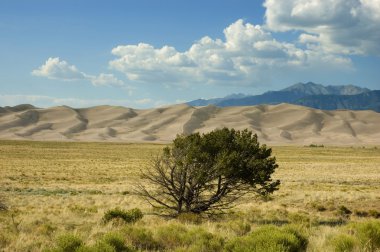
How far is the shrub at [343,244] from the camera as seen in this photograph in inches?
391

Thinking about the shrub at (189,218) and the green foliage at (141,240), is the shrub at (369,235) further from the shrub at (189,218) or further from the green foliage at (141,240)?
the shrub at (189,218)

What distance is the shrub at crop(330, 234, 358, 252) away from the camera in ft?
32.6

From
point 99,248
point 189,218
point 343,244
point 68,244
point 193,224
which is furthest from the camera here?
point 189,218

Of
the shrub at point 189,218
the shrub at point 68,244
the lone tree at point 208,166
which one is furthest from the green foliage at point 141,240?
the lone tree at point 208,166

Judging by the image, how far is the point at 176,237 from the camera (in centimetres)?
1186

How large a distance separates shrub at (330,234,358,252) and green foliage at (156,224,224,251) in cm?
274

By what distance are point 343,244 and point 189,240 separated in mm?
3948

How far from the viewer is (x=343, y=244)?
32.8 feet

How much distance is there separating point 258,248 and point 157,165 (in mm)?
8585

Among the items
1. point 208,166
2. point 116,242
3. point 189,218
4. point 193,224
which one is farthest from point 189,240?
point 208,166

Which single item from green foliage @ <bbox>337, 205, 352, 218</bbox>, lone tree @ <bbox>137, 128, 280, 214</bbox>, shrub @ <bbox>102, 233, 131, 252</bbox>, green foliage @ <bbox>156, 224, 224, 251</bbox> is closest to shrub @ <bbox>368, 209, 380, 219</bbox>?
green foliage @ <bbox>337, 205, 352, 218</bbox>

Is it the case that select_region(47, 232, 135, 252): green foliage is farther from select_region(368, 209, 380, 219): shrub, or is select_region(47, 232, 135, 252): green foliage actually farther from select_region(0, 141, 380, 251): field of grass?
select_region(368, 209, 380, 219): shrub

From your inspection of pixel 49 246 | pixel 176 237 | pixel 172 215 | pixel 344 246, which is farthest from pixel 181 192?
pixel 344 246

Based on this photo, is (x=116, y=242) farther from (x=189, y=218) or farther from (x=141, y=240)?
(x=189, y=218)
